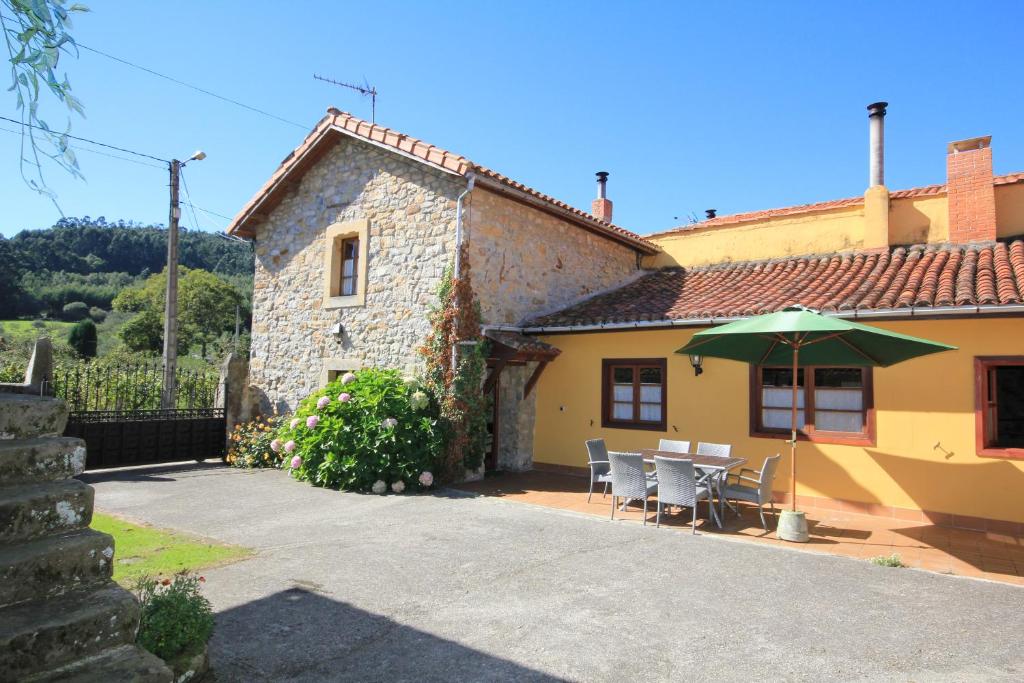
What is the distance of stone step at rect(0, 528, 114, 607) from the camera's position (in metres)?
2.10

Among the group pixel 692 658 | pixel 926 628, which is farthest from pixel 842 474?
pixel 692 658

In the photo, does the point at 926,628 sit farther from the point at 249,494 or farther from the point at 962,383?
the point at 249,494

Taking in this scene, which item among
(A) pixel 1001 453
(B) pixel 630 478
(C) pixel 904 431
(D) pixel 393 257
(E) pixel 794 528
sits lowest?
(E) pixel 794 528

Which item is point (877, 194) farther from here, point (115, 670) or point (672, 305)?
point (115, 670)

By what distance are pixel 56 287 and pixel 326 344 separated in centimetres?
4554

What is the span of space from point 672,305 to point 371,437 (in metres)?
5.17

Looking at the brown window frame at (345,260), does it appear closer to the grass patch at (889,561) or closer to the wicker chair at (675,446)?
the wicker chair at (675,446)

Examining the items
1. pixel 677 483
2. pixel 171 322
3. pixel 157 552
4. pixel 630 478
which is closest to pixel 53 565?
pixel 157 552

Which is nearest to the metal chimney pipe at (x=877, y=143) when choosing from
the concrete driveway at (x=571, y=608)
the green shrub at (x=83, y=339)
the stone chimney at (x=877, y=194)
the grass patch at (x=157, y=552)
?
the stone chimney at (x=877, y=194)

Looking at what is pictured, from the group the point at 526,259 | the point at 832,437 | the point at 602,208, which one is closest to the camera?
the point at 832,437

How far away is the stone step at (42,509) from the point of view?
217 centimetres

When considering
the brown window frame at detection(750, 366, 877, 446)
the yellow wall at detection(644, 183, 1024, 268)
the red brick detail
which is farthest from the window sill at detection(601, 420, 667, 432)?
the red brick detail

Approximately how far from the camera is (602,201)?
15.0 meters

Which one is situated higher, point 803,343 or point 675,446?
point 803,343
